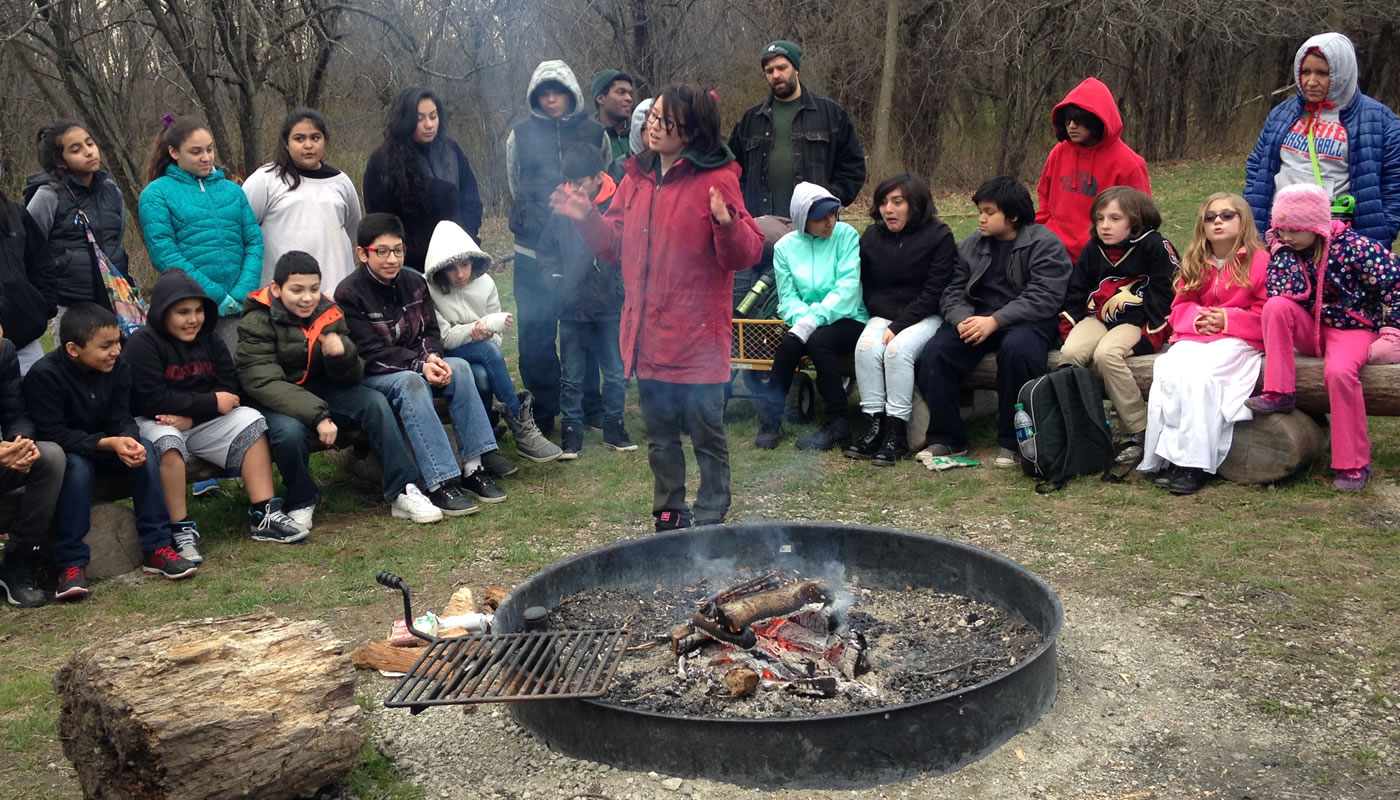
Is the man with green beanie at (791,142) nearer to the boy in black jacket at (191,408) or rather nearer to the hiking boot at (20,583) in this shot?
the boy in black jacket at (191,408)

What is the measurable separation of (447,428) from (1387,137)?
5.22 m

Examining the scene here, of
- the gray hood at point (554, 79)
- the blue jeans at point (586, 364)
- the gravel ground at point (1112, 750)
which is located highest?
the gray hood at point (554, 79)

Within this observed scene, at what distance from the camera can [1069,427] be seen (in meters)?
5.82

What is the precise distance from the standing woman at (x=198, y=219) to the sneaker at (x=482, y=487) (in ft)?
4.70

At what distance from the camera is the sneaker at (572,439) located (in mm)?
6644

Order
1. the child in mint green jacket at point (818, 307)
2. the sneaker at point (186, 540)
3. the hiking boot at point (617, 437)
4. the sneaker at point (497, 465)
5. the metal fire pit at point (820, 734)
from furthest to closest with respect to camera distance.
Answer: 1. the hiking boot at point (617, 437)
2. the child in mint green jacket at point (818, 307)
3. the sneaker at point (497, 465)
4. the sneaker at point (186, 540)
5. the metal fire pit at point (820, 734)

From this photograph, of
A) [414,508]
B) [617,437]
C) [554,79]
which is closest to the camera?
[414,508]

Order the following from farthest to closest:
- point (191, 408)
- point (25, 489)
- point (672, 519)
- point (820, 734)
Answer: point (191, 408), point (672, 519), point (25, 489), point (820, 734)

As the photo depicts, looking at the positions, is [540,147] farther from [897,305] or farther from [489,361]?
[897,305]

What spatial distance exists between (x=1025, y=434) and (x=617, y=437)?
2366 millimetres

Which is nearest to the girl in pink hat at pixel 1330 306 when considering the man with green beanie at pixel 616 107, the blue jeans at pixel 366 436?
the man with green beanie at pixel 616 107

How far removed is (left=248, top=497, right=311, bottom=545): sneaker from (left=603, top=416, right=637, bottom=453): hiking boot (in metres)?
1.94

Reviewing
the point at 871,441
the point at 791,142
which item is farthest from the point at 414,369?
the point at 791,142

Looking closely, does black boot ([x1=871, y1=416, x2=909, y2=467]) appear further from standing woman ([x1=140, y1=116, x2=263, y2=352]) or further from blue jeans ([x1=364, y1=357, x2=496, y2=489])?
standing woman ([x1=140, y1=116, x2=263, y2=352])
